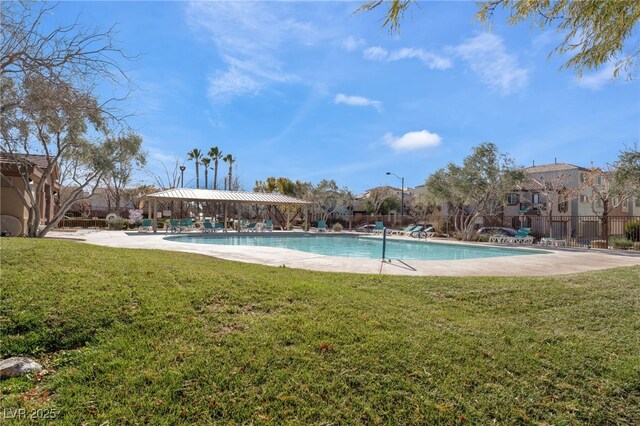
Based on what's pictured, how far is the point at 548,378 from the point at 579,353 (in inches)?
33.9

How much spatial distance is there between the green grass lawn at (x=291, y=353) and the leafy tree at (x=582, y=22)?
383cm

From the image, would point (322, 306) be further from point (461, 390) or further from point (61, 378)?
point (61, 378)

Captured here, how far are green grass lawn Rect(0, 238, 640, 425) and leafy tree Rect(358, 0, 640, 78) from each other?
12.6 feet

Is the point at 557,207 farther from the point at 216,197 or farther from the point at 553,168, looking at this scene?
the point at 216,197

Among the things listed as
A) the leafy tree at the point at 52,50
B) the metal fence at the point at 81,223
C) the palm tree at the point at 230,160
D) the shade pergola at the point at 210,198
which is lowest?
the metal fence at the point at 81,223

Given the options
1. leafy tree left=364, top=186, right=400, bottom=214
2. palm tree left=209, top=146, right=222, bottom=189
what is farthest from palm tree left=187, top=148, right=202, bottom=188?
leafy tree left=364, top=186, right=400, bottom=214

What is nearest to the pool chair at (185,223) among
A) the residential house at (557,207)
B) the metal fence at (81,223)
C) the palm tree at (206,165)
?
the metal fence at (81,223)

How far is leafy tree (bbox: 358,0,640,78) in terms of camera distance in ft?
14.5

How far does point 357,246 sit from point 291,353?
17.4 meters

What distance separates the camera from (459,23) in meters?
6.50

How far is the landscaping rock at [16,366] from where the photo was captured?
10.0 ft

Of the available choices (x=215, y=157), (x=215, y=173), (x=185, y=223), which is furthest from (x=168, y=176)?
(x=185, y=223)

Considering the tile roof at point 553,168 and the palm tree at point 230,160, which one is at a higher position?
the palm tree at point 230,160

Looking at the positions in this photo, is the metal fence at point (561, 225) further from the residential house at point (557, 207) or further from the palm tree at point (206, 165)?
the palm tree at point (206, 165)
